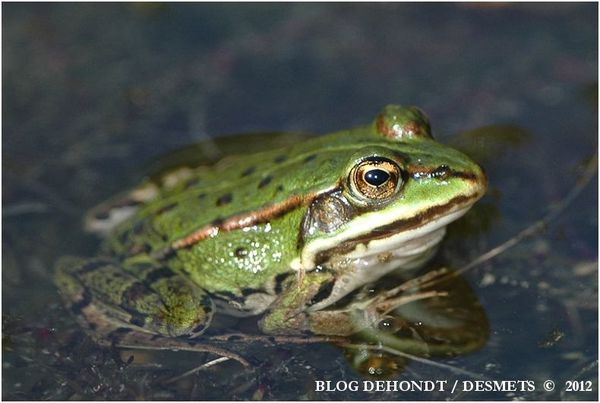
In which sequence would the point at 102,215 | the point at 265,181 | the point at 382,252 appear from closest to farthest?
1. the point at 382,252
2. the point at 265,181
3. the point at 102,215

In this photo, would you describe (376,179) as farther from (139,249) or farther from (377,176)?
(139,249)

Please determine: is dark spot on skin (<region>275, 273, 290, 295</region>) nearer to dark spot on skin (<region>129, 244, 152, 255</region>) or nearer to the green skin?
the green skin

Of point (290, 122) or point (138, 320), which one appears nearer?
point (138, 320)

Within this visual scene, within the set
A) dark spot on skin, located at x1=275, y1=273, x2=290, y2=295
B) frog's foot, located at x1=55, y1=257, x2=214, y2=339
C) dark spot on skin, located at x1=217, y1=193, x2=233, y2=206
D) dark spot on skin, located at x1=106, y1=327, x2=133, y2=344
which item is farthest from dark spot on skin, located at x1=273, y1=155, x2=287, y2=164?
dark spot on skin, located at x1=106, y1=327, x2=133, y2=344

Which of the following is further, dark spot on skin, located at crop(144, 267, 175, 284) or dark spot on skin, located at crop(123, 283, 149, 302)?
dark spot on skin, located at crop(144, 267, 175, 284)

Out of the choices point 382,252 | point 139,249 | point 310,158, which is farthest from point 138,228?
point 382,252

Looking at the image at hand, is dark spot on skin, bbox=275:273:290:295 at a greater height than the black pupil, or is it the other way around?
the black pupil

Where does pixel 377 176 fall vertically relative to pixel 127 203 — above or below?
below
